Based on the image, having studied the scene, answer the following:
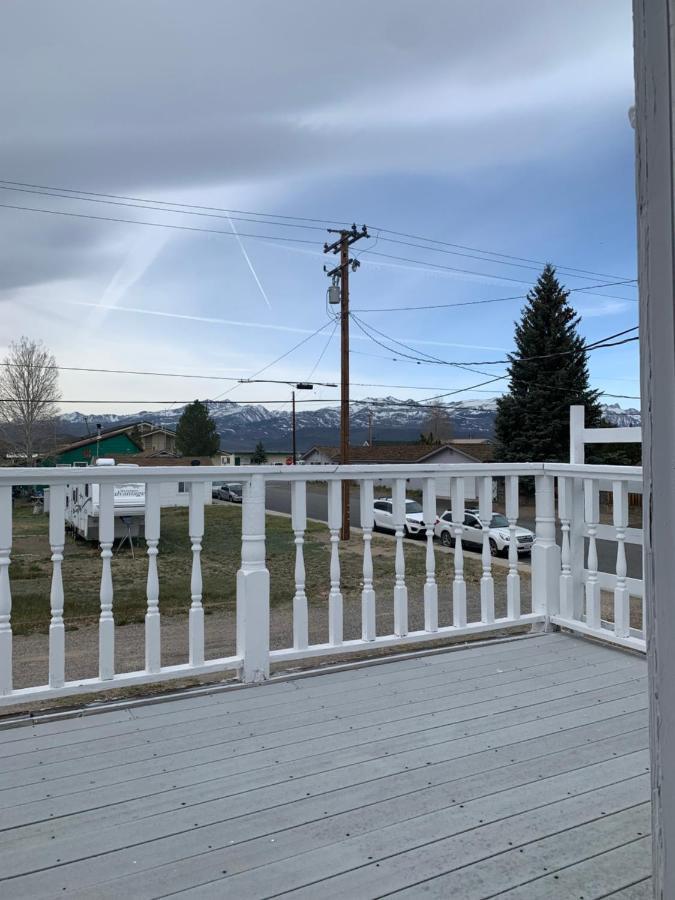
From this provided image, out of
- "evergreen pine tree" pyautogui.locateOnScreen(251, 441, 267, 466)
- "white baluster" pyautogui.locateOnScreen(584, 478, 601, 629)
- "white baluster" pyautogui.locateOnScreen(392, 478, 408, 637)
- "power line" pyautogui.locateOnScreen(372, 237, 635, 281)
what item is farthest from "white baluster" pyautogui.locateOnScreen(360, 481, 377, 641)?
"evergreen pine tree" pyautogui.locateOnScreen(251, 441, 267, 466)

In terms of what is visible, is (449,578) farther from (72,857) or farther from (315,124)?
(72,857)

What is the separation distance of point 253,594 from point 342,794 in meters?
0.81

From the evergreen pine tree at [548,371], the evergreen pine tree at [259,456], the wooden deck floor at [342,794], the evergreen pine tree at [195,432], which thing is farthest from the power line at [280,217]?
the evergreen pine tree at [259,456]

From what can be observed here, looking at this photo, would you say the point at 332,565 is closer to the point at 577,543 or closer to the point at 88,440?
the point at 577,543

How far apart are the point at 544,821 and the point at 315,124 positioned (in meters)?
4.19

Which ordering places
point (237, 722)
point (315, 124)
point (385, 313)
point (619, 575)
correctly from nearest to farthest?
point (237, 722)
point (619, 575)
point (315, 124)
point (385, 313)

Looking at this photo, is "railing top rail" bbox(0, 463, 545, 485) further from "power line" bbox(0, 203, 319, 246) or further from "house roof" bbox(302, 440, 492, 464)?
"house roof" bbox(302, 440, 492, 464)

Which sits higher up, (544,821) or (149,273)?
(149,273)

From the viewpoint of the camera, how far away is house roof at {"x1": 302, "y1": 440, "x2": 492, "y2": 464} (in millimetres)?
32569

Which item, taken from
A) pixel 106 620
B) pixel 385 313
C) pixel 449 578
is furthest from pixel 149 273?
pixel 106 620

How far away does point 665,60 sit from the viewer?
1.92 feet

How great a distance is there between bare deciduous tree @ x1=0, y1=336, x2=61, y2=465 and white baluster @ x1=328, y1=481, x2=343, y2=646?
29.0m

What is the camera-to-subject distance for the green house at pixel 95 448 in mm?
34134

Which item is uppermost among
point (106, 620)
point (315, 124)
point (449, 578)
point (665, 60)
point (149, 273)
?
point (149, 273)
